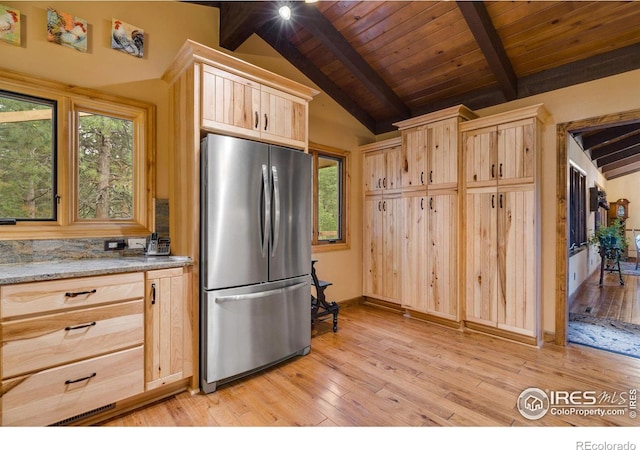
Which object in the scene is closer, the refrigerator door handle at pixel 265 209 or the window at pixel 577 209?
the refrigerator door handle at pixel 265 209

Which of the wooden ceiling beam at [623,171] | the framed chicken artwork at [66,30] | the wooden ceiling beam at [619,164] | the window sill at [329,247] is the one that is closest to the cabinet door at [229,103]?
the framed chicken artwork at [66,30]

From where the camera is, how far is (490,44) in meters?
2.73

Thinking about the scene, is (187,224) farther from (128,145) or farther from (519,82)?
(519,82)

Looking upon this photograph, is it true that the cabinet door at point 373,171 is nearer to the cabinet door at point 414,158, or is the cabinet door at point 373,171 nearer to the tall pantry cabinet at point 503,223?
the cabinet door at point 414,158

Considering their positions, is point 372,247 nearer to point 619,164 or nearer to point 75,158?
point 75,158

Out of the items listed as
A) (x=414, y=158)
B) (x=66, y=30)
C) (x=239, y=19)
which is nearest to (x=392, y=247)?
(x=414, y=158)

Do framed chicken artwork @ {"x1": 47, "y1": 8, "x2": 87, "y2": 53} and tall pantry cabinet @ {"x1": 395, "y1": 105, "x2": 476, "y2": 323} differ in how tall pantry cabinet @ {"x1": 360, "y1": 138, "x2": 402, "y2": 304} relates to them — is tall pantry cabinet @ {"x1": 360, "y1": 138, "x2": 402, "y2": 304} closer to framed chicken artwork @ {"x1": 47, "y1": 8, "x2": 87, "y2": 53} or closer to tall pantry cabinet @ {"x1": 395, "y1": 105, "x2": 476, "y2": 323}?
tall pantry cabinet @ {"x1": 395, "y1": 105, "x2": 476, "y2": 323}

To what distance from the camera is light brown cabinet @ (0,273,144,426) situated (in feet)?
5.09

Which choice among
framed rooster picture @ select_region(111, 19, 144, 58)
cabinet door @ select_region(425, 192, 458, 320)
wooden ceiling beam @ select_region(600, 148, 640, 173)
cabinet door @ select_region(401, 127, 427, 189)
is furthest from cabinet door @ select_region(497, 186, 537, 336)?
wooden ceiling beam @ select_region(600, 148, 640, 173)

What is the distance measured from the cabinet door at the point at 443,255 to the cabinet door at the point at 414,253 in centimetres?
7

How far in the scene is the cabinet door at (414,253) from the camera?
11.8 feet

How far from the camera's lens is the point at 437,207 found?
3484 millimetres

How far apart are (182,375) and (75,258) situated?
1139mm
